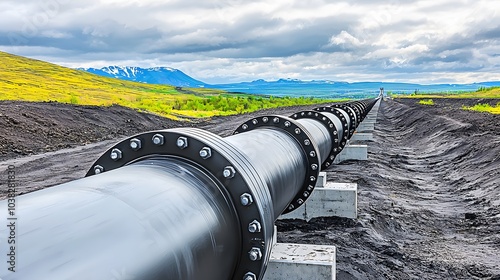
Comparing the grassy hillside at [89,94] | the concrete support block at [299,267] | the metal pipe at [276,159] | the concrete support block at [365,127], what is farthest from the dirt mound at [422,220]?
the grassy hillside at [89,94]

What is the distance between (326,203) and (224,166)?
5842 mm

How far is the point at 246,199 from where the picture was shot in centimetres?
256

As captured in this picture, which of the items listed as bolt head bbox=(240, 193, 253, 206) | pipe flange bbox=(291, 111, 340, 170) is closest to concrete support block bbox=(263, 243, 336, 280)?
bolt head bbox=(240, 193, 253, 206)

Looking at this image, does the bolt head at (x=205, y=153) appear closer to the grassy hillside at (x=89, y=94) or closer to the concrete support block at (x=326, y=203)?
the concrete support block at (x=326, y=203)

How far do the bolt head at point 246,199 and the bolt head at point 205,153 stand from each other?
242mm

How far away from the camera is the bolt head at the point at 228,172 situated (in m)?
2.53

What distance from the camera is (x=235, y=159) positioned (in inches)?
104

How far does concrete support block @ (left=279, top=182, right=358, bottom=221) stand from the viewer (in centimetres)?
818

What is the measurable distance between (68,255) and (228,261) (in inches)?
43.6

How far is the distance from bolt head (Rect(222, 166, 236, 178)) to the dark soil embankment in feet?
13.1

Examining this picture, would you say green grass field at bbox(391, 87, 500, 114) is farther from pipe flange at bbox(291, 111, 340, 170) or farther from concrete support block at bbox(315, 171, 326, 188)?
concrete support block at bbox(315, 171, 326, 188)

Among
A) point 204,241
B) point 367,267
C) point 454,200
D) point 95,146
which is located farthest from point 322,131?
point 95,146

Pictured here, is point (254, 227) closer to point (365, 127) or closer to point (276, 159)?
point (276, 159)

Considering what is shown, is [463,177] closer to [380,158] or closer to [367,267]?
[380,158]
